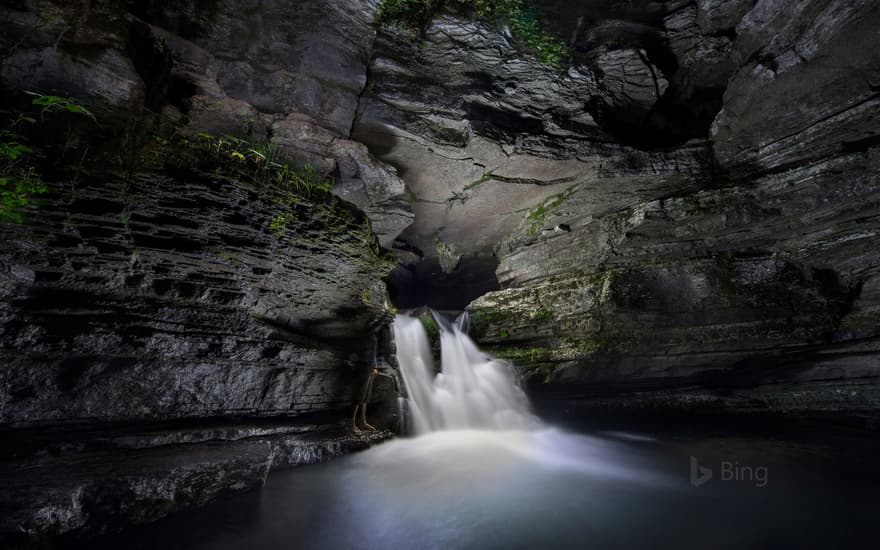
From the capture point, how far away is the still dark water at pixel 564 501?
3.36 meters

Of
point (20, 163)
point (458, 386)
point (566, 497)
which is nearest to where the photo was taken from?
point (20, 163)

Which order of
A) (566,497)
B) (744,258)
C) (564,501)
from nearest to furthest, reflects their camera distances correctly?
(564,501), (566,497), (744,258)

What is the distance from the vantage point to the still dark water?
11.0ft

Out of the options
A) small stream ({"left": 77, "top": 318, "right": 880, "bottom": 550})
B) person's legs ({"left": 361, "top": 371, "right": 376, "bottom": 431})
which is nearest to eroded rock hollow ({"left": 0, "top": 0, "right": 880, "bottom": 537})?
person's legs ({"left": 361, "top": 371, "right": 376, "bottom": 431})

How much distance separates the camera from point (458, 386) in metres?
8.24

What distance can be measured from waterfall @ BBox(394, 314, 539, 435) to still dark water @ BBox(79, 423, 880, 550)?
4.65 ft

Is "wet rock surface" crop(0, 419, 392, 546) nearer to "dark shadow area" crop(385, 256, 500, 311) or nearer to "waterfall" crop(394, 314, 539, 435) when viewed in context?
"waterfall" crop(394, 314, 539, 435)

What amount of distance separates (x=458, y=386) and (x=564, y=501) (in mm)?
4105

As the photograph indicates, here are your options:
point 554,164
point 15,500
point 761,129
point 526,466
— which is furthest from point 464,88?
point 15,500

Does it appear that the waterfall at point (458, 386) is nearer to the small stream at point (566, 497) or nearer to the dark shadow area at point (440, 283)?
the small stream at point (566, 497)

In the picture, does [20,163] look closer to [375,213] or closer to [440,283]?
[375,213]

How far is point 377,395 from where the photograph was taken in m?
7.20

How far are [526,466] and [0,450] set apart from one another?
20.6ft

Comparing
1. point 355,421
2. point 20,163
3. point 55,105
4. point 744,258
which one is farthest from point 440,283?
point 20,163
